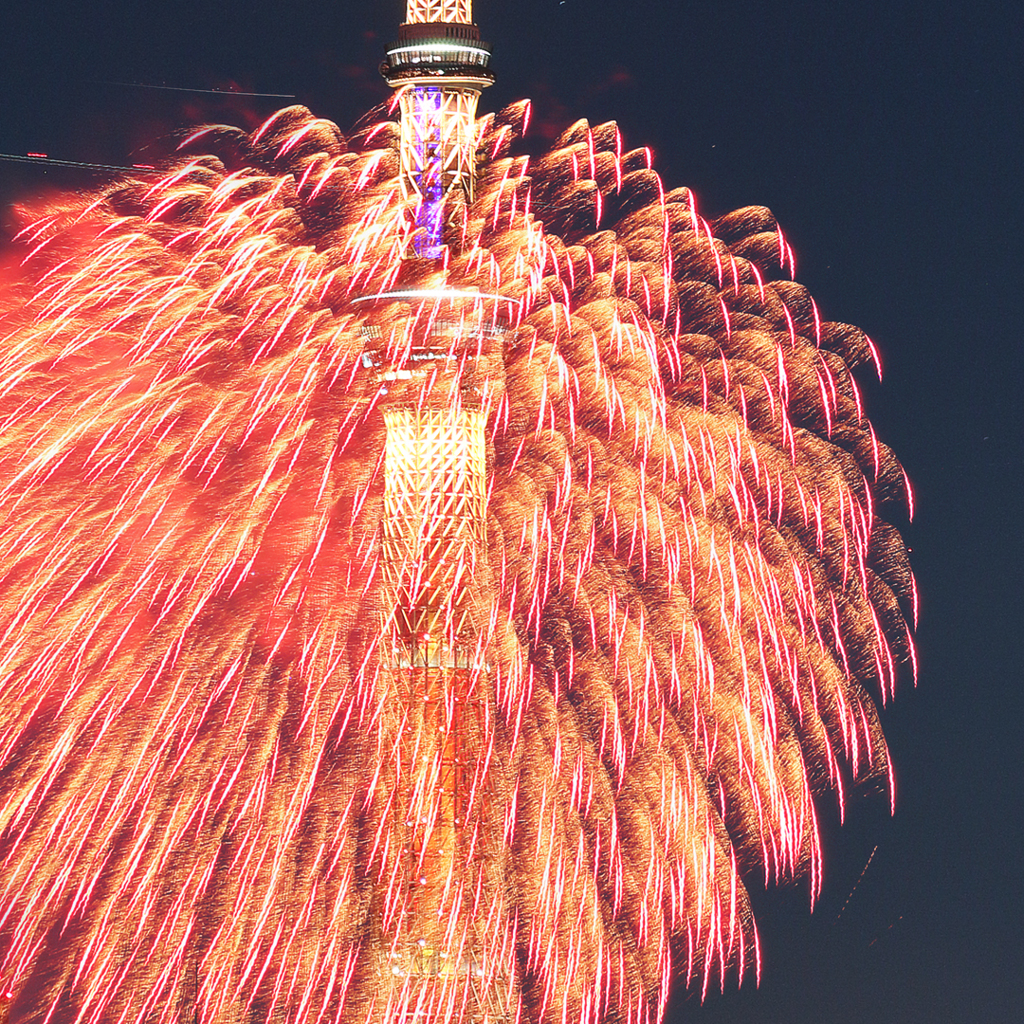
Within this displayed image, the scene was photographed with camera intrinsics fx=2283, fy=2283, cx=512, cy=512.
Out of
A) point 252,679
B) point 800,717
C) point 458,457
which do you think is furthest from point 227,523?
point 800,717

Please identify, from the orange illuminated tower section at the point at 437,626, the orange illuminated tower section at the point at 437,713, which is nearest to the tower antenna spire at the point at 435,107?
the orange illuminated tower section at the point at 437,626

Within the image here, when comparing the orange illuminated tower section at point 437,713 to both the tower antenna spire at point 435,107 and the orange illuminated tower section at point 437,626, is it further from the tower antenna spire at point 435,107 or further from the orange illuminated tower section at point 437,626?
the tower antenna spire at point 435,107

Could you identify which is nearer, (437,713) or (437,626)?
(437,713)

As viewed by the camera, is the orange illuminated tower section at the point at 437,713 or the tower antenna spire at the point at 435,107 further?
the orange illuminated tower section at the point at 437,713

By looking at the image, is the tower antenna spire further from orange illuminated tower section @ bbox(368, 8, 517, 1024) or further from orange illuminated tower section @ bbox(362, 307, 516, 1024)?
orange illuminated tower section @ bbox(362, 307, 516, 1024)

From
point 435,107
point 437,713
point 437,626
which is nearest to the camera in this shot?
point 435,107

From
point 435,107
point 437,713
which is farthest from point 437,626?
point 435,107

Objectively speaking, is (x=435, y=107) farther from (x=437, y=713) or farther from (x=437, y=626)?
(x=437, y=713)
